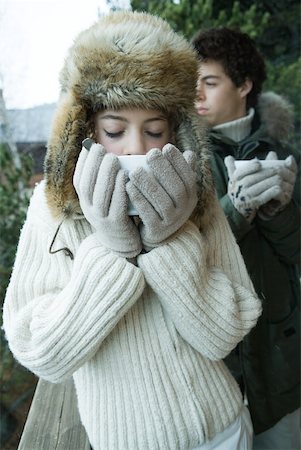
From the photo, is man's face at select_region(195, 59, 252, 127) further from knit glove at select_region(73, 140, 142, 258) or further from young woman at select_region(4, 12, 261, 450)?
knit glove at select_region(73, 140, 142, 258)

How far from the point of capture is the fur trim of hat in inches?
36.3

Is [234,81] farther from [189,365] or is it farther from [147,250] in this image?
[189,365]

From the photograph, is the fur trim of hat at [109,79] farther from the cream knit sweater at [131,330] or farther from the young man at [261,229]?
the young man at [261,229]

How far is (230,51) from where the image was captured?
1639 millimetres

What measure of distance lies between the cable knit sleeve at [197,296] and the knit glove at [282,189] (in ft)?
1.75

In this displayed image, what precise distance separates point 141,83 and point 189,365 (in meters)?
0.57

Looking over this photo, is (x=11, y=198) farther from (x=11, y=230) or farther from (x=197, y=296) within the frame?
(x=197, y=296)

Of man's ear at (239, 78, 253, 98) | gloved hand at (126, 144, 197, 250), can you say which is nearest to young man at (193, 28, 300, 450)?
man's ear at (239, 78, 253, 98)

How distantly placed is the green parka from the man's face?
0.24 ft

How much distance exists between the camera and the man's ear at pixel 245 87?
1673 millimetres

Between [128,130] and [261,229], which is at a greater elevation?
[128,130]

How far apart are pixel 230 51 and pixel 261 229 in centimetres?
64

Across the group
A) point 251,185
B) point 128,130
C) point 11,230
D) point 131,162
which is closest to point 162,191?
point 131,162

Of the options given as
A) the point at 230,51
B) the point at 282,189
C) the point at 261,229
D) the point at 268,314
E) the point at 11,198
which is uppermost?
the point at 230,51
